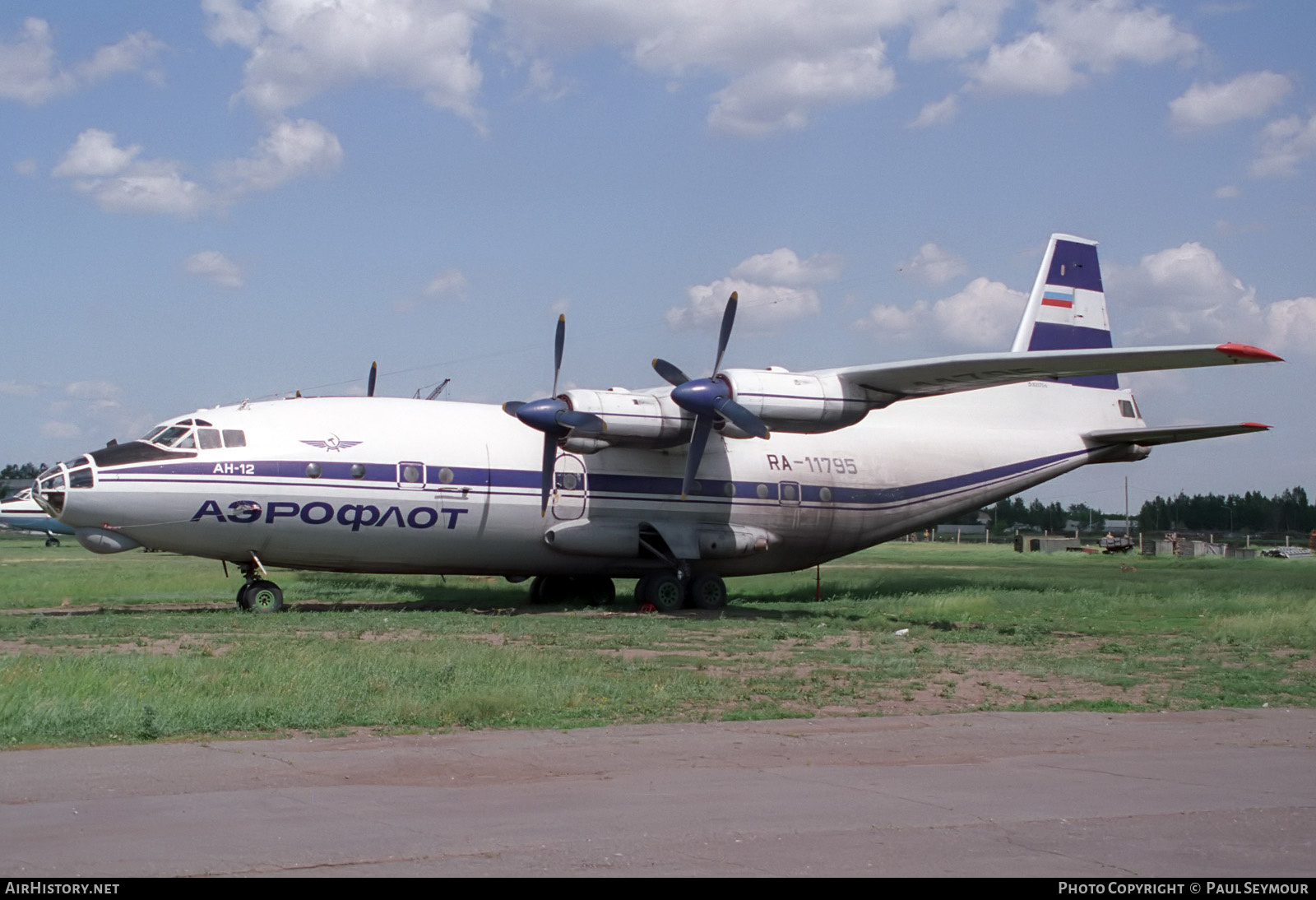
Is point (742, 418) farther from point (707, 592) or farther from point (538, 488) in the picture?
point (707, 592)

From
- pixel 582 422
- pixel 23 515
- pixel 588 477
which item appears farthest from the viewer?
pixel 23 515

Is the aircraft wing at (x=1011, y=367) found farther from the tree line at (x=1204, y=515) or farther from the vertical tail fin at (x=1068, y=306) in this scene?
the tree line at (x=1204, y=515)

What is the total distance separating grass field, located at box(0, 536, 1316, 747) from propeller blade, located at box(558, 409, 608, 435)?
3.44 m

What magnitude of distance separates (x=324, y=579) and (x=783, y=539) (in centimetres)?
1305

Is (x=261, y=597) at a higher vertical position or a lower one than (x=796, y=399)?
lower

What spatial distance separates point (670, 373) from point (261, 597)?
8709 millimetres

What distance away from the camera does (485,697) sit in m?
11.3

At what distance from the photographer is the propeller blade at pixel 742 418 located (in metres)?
22.1

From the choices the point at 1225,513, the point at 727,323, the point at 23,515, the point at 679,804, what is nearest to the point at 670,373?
the point at 727,323

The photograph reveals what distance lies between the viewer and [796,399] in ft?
73.6

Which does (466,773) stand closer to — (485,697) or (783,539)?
(485,697)

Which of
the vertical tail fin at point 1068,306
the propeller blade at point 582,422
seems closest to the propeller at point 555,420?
the propeller blade at point 582,422

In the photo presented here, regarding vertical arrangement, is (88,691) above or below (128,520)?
below
